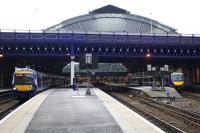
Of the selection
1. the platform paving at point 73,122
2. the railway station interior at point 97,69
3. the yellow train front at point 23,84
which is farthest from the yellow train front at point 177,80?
the platform paving at point 73,122

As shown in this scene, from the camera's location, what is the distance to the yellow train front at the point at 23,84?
44125 millimetres

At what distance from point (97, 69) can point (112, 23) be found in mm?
98897

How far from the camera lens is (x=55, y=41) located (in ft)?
268

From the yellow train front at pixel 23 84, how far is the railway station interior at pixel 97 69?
15cm

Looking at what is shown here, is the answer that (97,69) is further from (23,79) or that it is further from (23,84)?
(23,84)

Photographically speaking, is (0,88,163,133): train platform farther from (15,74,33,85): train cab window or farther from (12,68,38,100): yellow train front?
(15,74,33,85): train cab window

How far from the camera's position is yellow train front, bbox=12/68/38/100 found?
44125mm

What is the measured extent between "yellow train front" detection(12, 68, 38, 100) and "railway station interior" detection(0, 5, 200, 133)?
6.0 inches

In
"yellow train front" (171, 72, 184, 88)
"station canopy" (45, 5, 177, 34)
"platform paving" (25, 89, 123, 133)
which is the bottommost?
"platform paving" (25, 89, 123, 133)

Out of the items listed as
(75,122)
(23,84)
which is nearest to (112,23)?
(23,84)

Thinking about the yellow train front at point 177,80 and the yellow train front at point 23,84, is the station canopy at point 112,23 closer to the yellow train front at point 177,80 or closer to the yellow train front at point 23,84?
the yellow train front at point 177,80

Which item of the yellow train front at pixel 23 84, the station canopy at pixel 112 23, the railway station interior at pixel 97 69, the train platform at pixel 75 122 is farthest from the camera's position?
the station canopy at pixel 112 23

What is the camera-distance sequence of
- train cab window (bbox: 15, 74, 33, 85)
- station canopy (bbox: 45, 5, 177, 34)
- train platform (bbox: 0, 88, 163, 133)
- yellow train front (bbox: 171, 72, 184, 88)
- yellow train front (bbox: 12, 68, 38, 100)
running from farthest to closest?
station canopy (bbox: 45, 5, 177, 34), yellow train front (bbox: 171, 72, 184, 88), train cab window (bbox: 15, 74, 33, 85), yellow train front (bbox: 12, 68, 38, 100), train platform (bbox: 0, 88, 163, 133)

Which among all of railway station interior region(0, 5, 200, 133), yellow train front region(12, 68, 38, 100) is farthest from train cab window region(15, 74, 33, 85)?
railway station interior region(0, 5, 200, 133)
